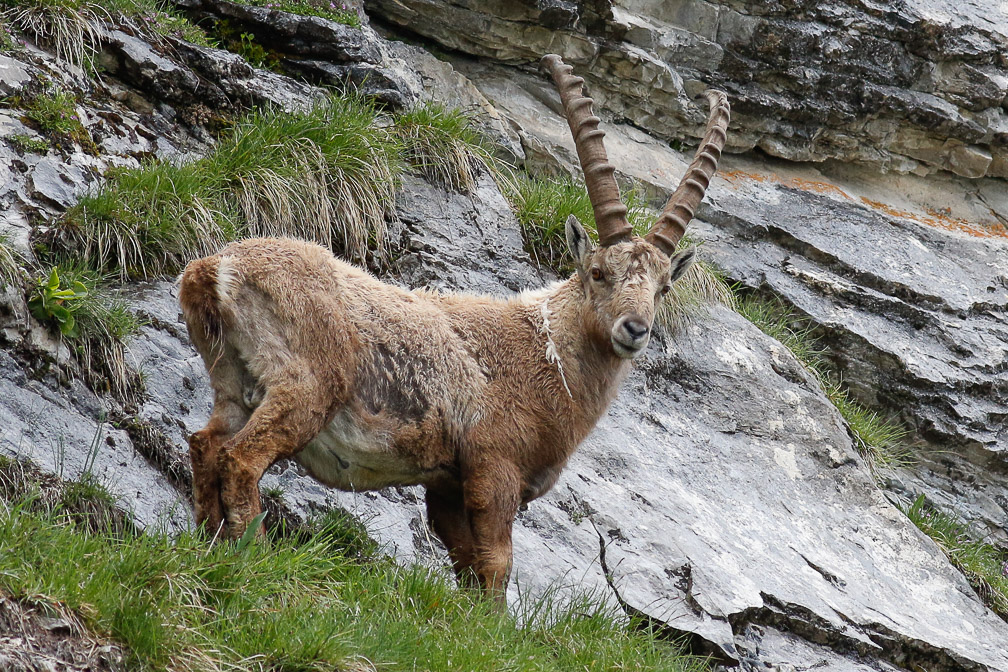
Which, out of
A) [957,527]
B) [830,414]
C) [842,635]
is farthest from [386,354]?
[957,527]

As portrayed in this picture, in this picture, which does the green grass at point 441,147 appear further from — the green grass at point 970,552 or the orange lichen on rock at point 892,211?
the green grass at point 970,552

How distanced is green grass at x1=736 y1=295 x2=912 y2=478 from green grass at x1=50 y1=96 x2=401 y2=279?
468 centimetres

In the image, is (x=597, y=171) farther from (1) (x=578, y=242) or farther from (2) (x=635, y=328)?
(2) (x=635, y=328)

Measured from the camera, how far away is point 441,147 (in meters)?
10.5

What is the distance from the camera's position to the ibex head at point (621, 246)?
6918 mm

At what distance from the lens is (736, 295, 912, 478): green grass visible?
1138cm

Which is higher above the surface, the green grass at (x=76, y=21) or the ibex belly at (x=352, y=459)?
the green grass at (x=76, y=21)

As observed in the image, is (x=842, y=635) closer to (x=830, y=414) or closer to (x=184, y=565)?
(x=830, y=414)

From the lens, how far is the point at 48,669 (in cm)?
412

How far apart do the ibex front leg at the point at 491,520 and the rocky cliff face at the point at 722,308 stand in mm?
912

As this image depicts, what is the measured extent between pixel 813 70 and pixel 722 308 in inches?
176

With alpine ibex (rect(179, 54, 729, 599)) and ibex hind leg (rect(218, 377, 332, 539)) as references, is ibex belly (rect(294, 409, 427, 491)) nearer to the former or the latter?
alpine ibex (rect(179, 54, 729, 599))

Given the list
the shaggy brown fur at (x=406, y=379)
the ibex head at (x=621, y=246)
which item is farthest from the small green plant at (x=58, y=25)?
the ibex head at (x=621, y=246)

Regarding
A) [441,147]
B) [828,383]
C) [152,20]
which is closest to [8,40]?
[152,20]
